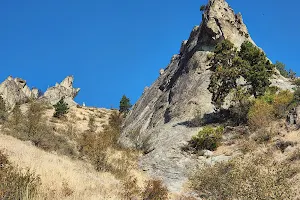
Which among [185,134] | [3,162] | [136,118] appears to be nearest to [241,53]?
[185,134]

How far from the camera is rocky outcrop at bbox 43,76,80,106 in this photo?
82131mm

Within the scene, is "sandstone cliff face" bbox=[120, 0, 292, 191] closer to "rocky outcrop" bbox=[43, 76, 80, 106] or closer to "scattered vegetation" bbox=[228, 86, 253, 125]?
"scattered vegetation" bbox=[228, 86, 253, 125]

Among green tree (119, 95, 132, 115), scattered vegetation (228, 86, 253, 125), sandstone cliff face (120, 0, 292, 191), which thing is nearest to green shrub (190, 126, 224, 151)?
sandstone cliff face (120, 0, 292, 191)

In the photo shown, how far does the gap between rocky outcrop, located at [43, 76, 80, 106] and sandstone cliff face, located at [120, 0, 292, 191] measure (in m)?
32.7

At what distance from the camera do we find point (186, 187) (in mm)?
19266

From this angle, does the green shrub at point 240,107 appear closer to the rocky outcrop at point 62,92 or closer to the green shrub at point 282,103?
the green shrub at point 282,103

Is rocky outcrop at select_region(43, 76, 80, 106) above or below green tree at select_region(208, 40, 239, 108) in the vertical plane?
above

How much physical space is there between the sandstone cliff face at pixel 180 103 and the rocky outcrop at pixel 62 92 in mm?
32707

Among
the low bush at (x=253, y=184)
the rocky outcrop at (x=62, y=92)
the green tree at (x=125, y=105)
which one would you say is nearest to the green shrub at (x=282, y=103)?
the low bush at (x=253, y=184)

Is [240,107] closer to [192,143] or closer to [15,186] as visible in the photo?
[192,143]

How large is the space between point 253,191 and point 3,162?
7.95 metres

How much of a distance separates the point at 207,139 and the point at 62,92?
67.5m

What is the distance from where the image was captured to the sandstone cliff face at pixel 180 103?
25.9 meters

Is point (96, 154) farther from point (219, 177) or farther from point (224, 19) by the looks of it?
point (224, 19)
